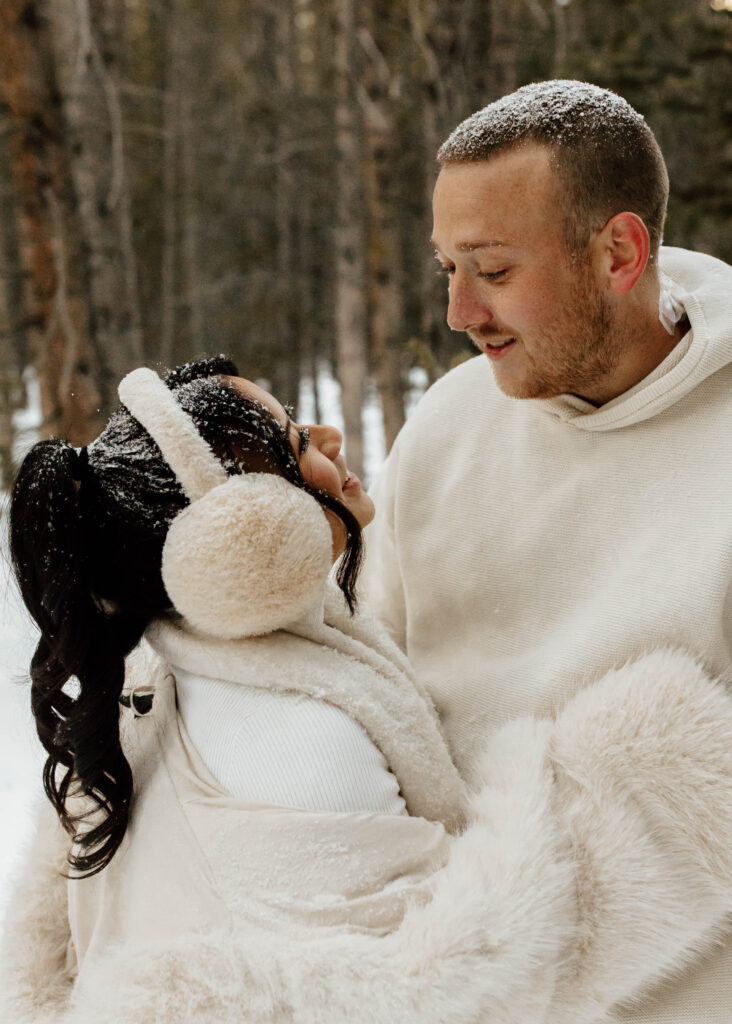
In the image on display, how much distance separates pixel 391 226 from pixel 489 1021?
626 cm

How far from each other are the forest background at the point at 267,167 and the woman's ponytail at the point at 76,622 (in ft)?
5.79

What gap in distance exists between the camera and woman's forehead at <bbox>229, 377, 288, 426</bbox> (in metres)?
1.71

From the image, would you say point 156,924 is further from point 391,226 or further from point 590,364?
point 391,226

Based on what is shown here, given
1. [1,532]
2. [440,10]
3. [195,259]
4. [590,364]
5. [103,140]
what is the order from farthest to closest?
[195,259] < [103,140] < [440,10] < [590,364] < [1,532]

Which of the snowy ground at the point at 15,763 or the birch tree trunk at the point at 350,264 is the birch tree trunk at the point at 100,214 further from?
the birch tree trunk at the point at 350,264

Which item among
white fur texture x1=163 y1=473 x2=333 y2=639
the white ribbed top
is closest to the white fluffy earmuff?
white fur texture x1=163 y1=473 x2=333 y2=639

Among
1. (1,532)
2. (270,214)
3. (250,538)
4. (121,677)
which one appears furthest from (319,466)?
(270,214)

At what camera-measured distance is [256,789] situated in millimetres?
1450

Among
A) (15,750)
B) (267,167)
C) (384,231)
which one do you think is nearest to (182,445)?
(15,750)

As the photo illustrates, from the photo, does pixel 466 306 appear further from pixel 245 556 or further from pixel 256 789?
pixel 256 789

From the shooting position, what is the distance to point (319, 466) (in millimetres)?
1756

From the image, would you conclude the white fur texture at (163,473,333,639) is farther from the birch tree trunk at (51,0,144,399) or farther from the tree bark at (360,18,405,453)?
the tree bark at (360,18,405,453)

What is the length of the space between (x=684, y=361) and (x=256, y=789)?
1.20 meters

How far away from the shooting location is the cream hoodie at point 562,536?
1.85 metres
